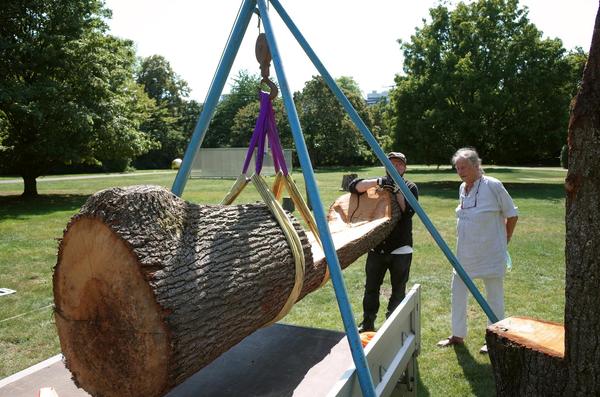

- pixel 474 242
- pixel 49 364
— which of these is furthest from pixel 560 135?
pixel 49 364

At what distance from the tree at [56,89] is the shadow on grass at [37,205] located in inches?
36.6

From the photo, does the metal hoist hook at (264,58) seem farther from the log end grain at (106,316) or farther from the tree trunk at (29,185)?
the tree trunk at (29,185)

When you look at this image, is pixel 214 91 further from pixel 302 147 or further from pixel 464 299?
pixel 464 299

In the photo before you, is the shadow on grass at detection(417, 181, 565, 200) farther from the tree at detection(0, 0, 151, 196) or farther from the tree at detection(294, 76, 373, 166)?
the tree at detection(294, 76, 373, 166)

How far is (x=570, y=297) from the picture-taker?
2012mm

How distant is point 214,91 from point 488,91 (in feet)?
52.0

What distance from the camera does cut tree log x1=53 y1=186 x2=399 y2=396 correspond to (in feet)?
5.74

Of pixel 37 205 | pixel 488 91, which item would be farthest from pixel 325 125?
pixel 37 205

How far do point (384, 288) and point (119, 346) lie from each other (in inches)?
156

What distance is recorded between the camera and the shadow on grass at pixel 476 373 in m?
3.28

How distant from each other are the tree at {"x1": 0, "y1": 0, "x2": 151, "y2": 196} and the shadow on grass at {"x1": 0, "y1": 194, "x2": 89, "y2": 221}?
0.93 m

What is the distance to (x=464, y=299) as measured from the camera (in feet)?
12.5

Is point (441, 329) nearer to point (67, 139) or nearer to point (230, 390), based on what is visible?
point (230, 390)

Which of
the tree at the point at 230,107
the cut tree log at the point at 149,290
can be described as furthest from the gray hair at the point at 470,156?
the tree at the point at 230,107
